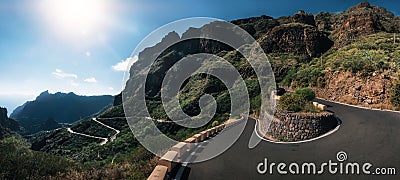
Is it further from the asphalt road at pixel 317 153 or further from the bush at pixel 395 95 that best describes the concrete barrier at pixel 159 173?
the bush at pixel 395 95

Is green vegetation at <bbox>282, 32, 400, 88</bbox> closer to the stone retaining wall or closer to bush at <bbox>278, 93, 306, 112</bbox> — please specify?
bush at <bbox>278, 93, 306, 112</bbox>

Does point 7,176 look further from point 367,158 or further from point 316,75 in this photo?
point 316,75

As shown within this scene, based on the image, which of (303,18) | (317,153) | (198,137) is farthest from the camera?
(303,18)

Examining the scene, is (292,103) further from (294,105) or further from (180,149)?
(180,149)

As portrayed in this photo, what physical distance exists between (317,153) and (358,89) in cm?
1939

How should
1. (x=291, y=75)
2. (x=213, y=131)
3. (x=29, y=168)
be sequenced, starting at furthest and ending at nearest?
(x=291, y=75), (x=213, y=131), (x=29, y=168)

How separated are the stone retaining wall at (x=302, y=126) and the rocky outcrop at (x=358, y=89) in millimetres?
11270

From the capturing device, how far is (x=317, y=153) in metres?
9.74

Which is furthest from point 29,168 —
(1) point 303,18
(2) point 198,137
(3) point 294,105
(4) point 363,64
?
(1) point 303,18

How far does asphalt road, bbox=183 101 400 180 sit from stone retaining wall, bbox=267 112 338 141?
2.24 ft

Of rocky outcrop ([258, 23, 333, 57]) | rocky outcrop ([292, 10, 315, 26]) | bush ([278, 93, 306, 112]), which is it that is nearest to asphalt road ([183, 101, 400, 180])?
bush ([278, 93, 306, 112])

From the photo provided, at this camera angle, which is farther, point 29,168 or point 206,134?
point 206,134

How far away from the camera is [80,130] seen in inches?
2950

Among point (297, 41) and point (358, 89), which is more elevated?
point (297, 41)
